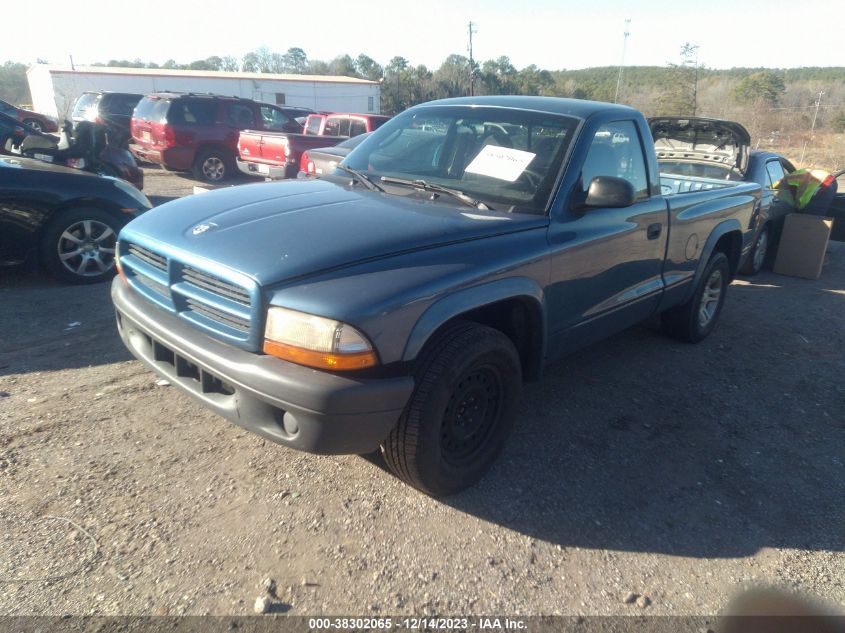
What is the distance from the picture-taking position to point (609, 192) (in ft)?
10.6

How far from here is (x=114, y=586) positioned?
7.63 ft

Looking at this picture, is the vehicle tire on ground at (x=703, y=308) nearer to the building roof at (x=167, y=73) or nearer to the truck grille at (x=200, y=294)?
the truck grille at (x=200, y=294)

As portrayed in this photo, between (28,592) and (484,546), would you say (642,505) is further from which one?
(28,592)

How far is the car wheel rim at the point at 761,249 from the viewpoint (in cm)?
802

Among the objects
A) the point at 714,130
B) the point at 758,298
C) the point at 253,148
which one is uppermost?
the point at 714,130

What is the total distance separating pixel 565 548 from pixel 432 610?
0.72 m

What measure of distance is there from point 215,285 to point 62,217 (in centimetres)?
373

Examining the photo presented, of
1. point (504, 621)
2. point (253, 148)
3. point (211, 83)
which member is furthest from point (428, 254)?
point (211, 83)

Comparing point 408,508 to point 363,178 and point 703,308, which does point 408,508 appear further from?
point 703,308

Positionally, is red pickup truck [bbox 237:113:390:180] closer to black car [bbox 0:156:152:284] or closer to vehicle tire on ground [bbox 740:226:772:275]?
black car [bbox 0:156:152:284]

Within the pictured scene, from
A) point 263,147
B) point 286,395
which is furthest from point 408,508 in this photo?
point 263,147

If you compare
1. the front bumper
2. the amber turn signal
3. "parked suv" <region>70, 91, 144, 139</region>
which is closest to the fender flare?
the front bumper

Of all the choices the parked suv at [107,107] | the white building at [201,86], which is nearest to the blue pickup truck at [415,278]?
the parked suv at [107,107]

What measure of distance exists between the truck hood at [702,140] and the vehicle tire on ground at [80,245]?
5.99m
